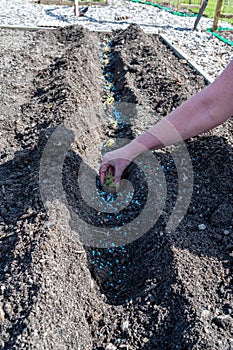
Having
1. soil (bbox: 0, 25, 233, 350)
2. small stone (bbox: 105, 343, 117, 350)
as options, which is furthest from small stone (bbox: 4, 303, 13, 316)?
small stone (bbox: 105, 343, 117, 350)

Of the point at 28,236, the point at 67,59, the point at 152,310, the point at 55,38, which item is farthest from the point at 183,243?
the point at 55,38

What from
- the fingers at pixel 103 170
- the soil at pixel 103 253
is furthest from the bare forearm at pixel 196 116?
the soil at pixel 103 253

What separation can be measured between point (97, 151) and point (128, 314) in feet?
6.55

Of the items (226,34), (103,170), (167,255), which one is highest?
(103,170)

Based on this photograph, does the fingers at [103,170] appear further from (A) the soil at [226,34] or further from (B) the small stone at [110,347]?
(A) the soil at [226,34]

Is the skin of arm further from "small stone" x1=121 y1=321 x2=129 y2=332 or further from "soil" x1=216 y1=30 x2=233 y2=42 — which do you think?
"soil" x1=216 y1=30 x2=233 y2=42

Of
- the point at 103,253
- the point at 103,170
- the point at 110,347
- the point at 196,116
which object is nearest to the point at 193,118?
the point at 196,116

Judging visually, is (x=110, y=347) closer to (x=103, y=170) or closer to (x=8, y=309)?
(x=8, y=309)

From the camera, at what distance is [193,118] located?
253cm

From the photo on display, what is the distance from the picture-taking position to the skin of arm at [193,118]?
2365 millimetres

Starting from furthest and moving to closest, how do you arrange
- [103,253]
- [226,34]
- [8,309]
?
[226,34], [103,253], [8,309]

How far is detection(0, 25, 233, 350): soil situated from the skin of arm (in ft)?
1.83

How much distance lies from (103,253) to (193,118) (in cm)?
113

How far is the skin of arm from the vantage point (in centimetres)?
237
